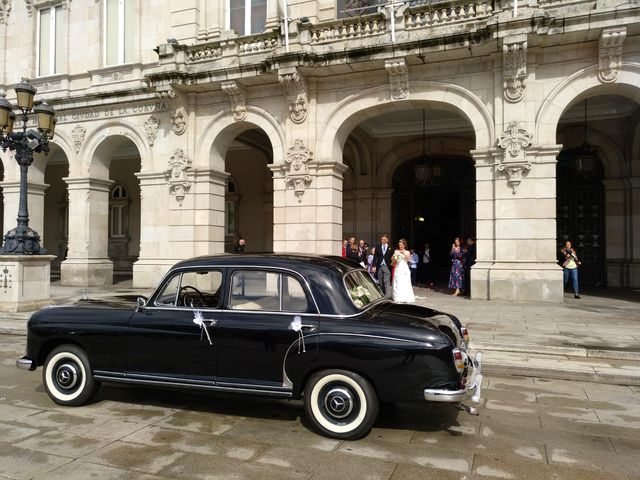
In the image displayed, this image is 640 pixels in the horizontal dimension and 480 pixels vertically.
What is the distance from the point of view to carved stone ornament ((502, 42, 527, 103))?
12359 millimetres

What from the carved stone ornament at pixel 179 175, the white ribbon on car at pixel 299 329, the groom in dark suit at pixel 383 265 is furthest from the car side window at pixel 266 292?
the carved stone ornament at pixel 179 175

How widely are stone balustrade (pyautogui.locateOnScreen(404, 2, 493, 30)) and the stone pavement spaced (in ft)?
25.2

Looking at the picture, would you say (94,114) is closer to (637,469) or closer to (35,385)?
(35,385)

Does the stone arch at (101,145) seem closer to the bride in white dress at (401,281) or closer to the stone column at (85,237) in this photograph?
the stone column at (85,237)

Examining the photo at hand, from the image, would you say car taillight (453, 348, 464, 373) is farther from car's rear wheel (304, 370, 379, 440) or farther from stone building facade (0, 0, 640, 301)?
stone building facade (0, 0, 640, 301)

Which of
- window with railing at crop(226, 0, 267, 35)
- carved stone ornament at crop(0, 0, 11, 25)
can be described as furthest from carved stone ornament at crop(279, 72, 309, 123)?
carved stone ornament at crop(0, 0, 11, 25)

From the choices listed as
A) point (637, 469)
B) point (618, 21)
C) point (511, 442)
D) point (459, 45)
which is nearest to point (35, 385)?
point (511, 442)

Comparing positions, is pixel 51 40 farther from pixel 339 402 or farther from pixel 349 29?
pixel 339 402

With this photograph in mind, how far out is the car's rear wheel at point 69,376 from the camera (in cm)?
524

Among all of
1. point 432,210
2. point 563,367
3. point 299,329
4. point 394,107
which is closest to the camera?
point 299,329

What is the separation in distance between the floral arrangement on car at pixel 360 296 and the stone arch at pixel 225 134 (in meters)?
10.7

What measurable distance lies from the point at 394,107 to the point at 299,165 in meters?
3.39

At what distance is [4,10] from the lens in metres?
19.8

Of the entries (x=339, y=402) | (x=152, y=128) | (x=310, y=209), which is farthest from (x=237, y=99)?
(x=339, y=402)
